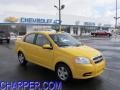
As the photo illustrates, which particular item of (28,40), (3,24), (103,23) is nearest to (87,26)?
(103,23)

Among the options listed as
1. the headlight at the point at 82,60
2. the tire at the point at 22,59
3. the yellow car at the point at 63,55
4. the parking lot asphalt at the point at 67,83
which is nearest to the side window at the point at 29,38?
the yellow car at the point at 63,55

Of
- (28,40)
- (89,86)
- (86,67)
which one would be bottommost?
(89,86)

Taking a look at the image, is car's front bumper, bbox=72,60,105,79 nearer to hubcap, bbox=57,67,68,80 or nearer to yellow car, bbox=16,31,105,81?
yellow car, bbox=16,31,105,81

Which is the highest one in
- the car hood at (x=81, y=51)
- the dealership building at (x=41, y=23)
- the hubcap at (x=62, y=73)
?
the dealership building at (x=41, y=23)

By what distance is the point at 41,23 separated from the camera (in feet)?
157

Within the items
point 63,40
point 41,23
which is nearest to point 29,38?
point 63,40

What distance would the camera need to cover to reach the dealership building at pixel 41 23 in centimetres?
4334

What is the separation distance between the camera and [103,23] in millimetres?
70438

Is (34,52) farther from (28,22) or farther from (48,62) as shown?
(28,22)

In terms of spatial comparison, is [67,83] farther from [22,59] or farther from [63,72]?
[22,59]

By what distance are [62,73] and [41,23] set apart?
40.6 meters

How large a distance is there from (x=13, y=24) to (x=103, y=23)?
34176 millimetres

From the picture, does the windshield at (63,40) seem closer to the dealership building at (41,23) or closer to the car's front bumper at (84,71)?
the car's front bumper at (84,71)

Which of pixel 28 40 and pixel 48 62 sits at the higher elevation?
pixel 28 40
